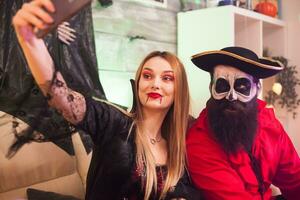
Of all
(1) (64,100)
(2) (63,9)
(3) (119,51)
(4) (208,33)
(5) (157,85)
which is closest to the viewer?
(2) (63,9)

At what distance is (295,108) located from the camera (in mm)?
2764

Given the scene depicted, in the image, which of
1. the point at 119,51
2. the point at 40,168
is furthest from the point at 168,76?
the point at 119,51

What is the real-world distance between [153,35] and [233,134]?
988 mm

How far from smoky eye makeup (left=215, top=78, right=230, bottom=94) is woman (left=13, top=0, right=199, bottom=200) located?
12 centimetres

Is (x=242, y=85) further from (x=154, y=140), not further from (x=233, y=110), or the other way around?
(x=154, y=140)

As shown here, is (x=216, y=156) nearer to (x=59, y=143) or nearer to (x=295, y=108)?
(x=59, y=143)

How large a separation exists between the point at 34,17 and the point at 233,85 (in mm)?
776

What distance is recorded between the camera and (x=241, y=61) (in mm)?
1277

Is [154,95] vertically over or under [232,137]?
over

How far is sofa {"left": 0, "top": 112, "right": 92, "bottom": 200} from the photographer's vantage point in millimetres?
1295

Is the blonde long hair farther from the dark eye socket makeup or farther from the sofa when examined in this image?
the sofa

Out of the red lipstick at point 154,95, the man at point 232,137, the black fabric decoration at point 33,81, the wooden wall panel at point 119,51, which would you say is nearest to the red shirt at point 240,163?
the man at point 232,137

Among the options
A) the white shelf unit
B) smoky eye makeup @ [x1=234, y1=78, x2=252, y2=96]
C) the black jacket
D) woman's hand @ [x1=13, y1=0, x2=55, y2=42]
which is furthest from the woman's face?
the white shelf unit

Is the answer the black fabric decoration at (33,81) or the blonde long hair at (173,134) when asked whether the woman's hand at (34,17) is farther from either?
the blonde long hair at (173,134)
